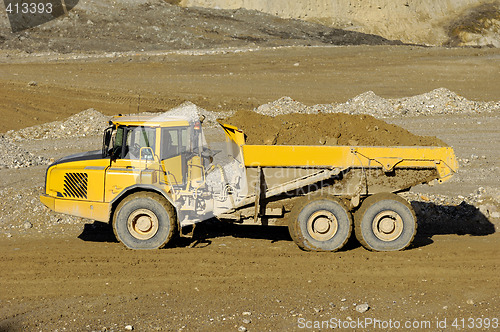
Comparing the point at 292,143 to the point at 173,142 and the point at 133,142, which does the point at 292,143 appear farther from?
the point at 133,142

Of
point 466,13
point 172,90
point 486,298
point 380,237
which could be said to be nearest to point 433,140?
point 380,237

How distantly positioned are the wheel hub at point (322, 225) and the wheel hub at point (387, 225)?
2.34ft

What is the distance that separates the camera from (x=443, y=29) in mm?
50625

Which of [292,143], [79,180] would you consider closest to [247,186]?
[292,143]

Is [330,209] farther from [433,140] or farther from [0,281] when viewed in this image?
[0,281]

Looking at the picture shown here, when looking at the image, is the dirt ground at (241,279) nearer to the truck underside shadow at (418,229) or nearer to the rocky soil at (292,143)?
the truck underside shadow at (418,229)

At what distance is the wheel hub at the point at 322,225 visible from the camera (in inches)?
394

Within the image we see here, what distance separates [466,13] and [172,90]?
116 ft

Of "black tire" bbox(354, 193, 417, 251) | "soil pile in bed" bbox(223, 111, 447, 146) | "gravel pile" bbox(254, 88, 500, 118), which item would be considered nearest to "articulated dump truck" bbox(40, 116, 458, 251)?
"black tire" bbox(354, 193, 417, 251)

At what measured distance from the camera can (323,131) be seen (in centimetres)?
1074

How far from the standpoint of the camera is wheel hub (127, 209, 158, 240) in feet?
33.3

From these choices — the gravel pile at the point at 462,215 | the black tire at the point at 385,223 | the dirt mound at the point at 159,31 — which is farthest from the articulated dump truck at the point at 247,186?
the dirt mound at the point at 159,31

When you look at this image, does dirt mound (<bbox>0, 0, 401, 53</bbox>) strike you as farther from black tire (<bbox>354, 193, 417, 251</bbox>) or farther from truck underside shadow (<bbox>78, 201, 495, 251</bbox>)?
black tire (<bbox>354, 193, 417, 251</bbox>)

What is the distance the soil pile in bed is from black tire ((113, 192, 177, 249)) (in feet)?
6.48
